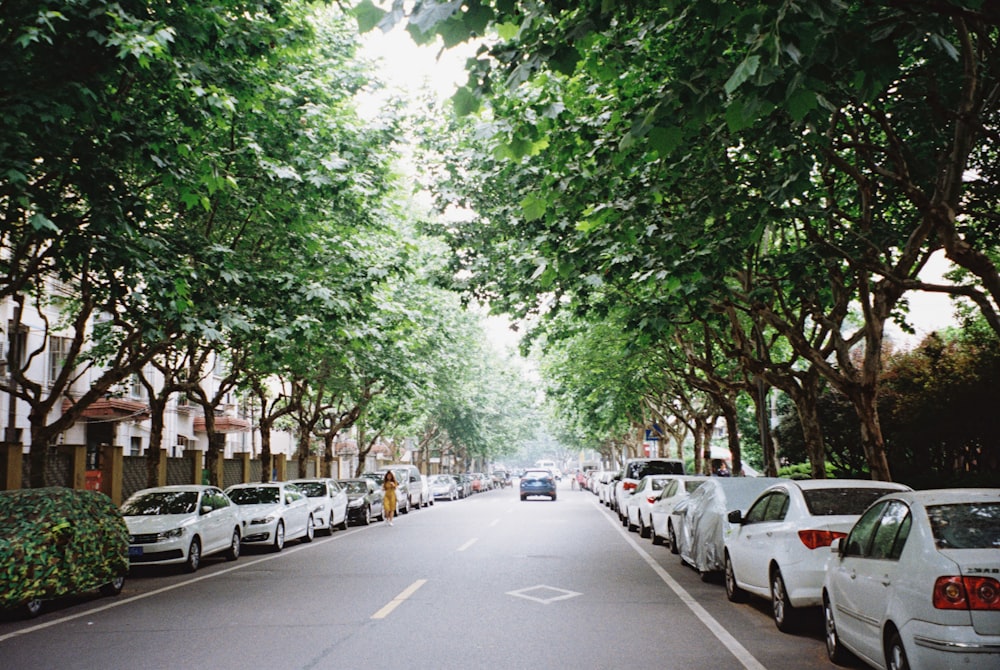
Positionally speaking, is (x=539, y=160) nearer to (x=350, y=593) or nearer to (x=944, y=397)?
(x=350, y=593)

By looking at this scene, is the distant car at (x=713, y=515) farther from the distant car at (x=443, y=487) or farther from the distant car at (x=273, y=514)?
the distant car at (x=443, y=487)

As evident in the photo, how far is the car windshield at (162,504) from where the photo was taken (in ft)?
51.7

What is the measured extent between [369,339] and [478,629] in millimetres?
10677

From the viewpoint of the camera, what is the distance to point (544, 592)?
458 inches

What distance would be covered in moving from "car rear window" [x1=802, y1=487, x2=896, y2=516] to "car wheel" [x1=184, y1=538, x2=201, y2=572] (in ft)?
34.8

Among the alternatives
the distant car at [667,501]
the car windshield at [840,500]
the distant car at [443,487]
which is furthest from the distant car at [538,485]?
the car windshield at [840,500]

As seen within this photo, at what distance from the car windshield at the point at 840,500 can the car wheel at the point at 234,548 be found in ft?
39.2

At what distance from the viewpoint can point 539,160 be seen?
44.8ft

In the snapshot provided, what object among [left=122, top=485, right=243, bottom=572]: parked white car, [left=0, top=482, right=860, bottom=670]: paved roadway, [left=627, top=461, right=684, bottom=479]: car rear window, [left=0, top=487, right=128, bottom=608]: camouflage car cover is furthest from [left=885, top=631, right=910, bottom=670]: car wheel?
[left=627, top=461, right=684, bottom=479]: car rear window

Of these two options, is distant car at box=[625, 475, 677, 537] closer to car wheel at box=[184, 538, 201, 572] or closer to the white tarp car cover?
the white tarp car cover

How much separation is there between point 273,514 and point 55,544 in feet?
28.5

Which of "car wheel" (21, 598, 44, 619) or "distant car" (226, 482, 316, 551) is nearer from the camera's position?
"car wheel" (21, 598, 44, 619)

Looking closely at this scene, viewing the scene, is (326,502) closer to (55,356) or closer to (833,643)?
(55,356)

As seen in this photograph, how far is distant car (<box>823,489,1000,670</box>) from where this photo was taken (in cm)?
518
